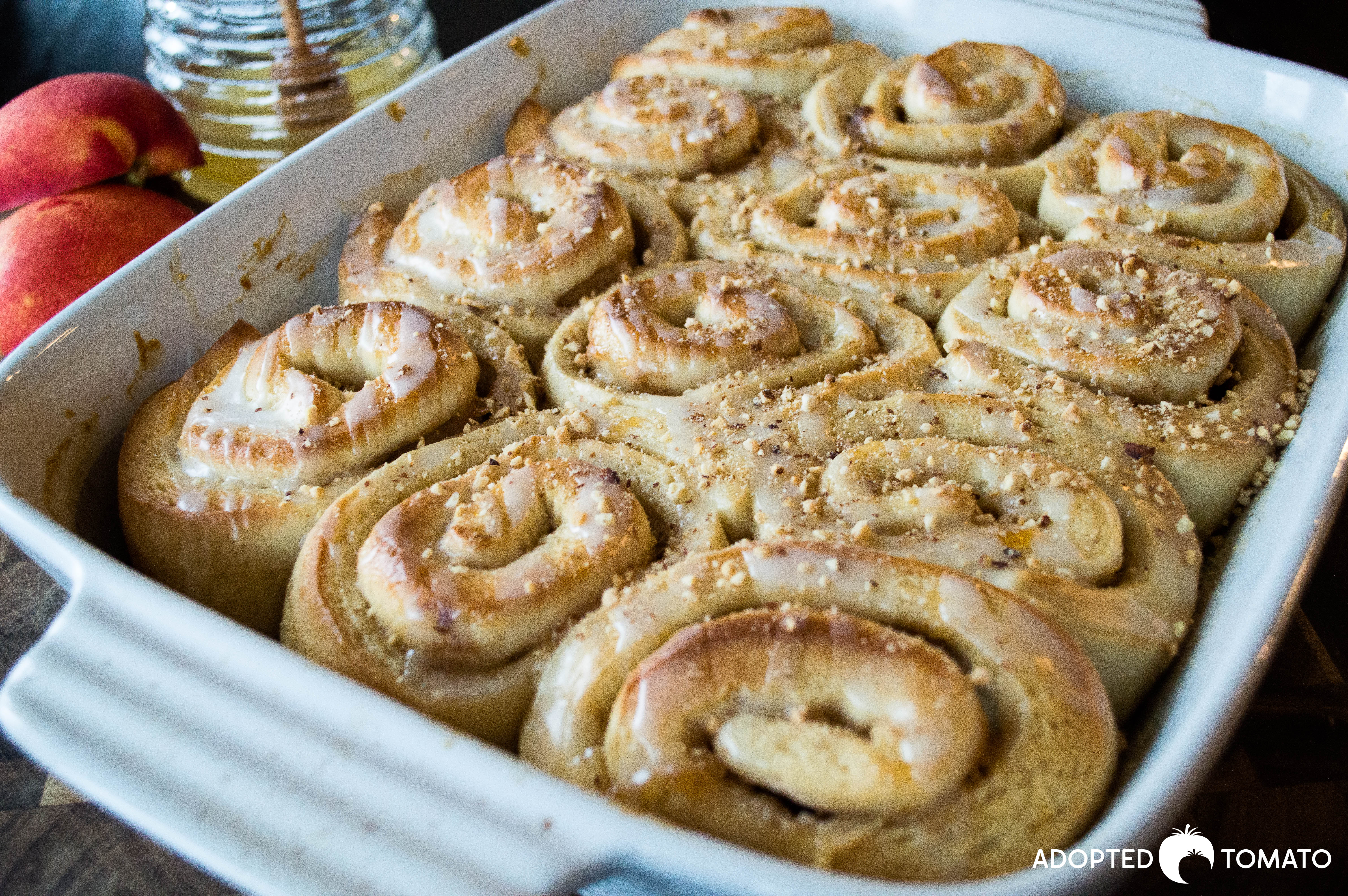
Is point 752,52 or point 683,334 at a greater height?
point 752,52

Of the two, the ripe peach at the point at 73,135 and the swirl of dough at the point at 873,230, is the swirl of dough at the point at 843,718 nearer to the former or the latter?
the swirl of dough at the point at 873,230

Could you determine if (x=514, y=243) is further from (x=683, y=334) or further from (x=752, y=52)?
(x=752, y=52)

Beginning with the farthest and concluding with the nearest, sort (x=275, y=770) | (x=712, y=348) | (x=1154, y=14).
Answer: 1. (x=1154, y=14)
2. (x=712, y=348)
3. (x=275, y=770)

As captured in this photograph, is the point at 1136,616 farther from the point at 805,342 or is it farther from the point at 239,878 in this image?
the point at 239,878

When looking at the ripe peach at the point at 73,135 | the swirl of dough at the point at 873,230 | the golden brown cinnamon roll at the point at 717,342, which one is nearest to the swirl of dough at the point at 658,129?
the swirl of dough at the point at 873,230

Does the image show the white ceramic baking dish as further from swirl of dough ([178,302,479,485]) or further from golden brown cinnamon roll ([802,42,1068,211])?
golden brown cinnamon roll ([802,42,1068,211])

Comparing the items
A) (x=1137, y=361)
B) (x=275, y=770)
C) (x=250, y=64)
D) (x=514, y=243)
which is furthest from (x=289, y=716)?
(x=250, y=64)

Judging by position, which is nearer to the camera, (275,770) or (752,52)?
(275,770)
